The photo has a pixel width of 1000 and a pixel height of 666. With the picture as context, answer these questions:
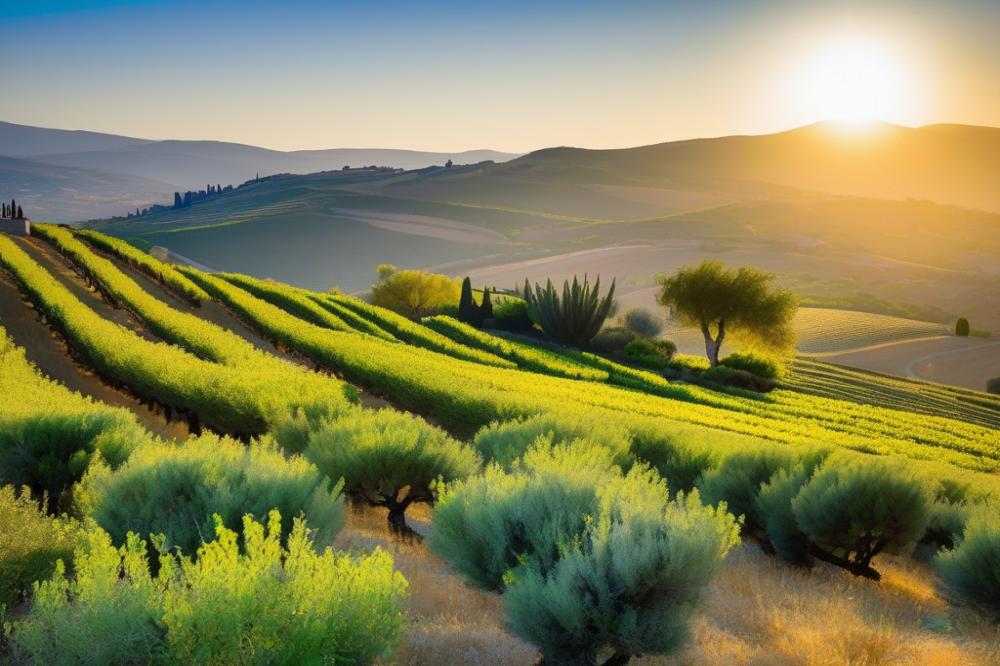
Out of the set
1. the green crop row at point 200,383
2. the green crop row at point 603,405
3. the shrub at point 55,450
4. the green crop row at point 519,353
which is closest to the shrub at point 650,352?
the green crop row at point 519,353

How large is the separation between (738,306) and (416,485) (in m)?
35.8

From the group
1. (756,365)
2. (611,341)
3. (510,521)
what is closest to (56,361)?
(510,521)

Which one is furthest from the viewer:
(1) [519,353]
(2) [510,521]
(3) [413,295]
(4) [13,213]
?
(3) [413,295]

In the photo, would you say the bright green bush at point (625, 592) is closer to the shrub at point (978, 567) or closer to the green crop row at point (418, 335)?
the shrub at point (978, 567)

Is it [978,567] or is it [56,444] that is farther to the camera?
[56,444]

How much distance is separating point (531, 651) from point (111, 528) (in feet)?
15.2

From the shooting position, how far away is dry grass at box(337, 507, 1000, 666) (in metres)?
6.99

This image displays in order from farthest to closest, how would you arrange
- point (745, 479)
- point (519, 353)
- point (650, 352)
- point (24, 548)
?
point (650, 352), point (519, 353), point (745, 479), point (24, 548)

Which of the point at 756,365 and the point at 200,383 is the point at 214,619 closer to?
the point at 200,383

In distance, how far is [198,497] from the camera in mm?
7961

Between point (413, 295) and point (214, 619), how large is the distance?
58.8 meters

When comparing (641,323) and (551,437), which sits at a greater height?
(551,437)

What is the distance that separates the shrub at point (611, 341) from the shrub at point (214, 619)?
41780 mm

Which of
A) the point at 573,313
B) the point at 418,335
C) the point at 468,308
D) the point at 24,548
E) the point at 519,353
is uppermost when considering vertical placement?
the point at 24,548
